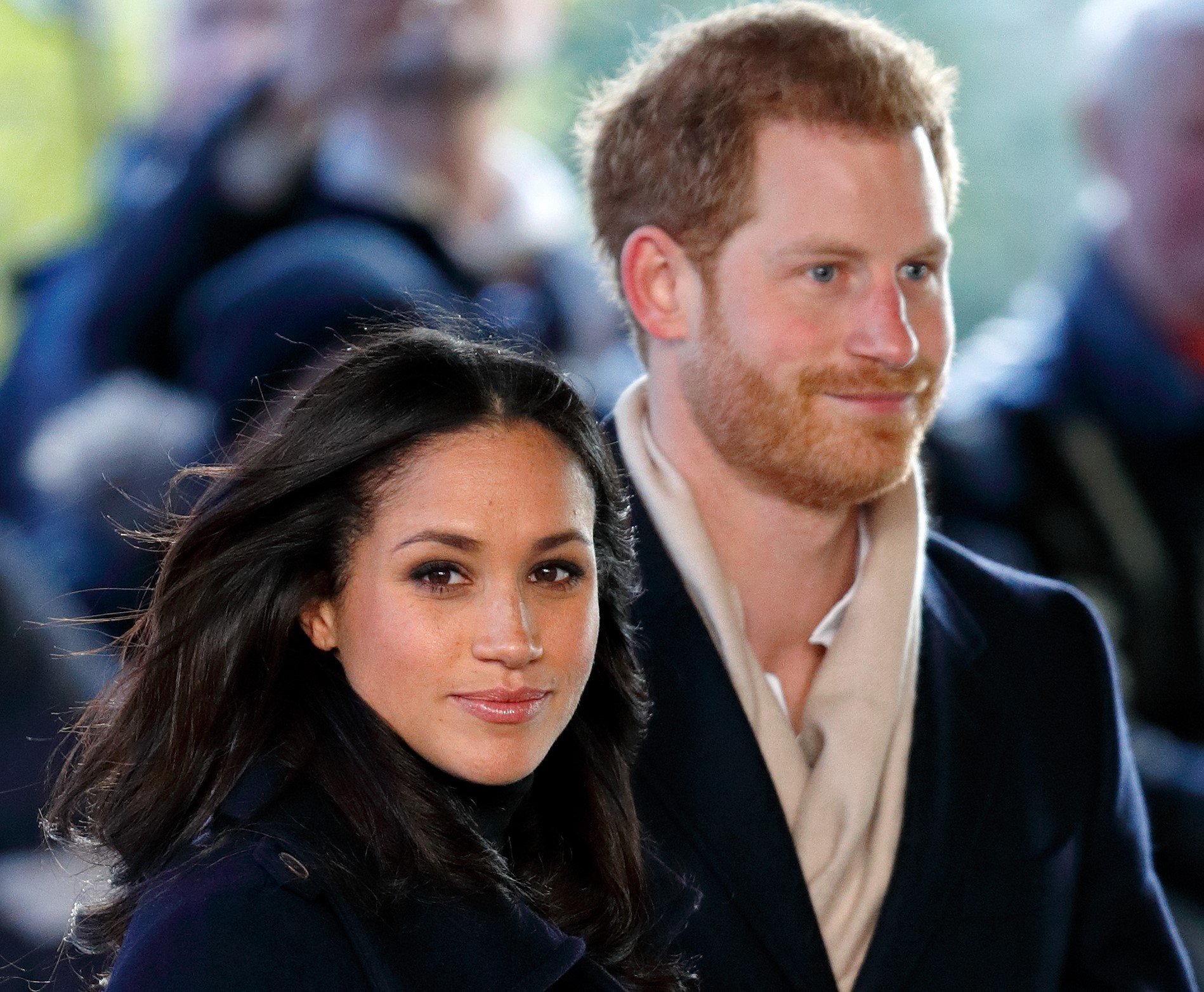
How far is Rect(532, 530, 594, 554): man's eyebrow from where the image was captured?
1220mm

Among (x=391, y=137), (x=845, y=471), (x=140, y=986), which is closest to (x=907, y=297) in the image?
(x=845, y=471)

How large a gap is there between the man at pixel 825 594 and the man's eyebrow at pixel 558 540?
1.29ft

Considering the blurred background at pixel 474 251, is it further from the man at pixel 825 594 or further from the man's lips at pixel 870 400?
the man's lips at pixel 870 400

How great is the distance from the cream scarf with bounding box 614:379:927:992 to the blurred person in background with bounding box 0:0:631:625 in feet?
4.87

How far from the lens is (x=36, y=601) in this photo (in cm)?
281

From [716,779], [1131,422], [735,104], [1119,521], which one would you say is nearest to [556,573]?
[716,779]

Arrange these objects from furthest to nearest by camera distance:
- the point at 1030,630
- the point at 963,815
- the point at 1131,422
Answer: the point at 1131,422
the point at 1030,630
the point at 963,815

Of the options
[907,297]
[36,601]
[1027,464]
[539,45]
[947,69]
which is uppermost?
[539,45]

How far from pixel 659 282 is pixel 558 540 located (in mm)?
553

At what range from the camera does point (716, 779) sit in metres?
1.58

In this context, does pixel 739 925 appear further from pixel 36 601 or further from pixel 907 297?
pixel 36 601

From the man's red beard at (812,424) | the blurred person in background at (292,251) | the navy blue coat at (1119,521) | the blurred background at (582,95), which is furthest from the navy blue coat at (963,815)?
the blurred background at (582,95)

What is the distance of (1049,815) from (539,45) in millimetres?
2705

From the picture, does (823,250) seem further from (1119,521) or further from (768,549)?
(1119,521)
